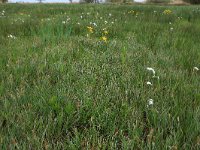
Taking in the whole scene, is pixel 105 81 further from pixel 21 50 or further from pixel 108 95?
pixel 21 50

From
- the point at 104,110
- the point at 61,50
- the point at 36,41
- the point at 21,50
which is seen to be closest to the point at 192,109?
the point at 104,110

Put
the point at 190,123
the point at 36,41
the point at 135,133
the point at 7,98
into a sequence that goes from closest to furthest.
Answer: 1. the point at 135,133
2. the point at 190,123
3. the point at 7,98
4. the point at 36,41

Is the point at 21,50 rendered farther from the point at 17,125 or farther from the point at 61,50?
the point at 17,125

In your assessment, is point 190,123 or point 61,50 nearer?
point 190,123

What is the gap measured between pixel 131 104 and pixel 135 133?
49 centimetres

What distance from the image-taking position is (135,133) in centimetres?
203

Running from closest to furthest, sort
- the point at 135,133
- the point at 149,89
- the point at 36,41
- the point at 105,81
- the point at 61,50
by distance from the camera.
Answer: the point at 135,133 → the point at 149,89 → the point at 105,81 → the point at 61,50 → the point at 36,41

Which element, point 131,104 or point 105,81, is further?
point 105,81

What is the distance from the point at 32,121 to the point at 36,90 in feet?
1.89

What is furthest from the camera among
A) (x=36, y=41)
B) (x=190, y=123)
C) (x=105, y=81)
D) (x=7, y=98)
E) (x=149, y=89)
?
(x=36, y=41)

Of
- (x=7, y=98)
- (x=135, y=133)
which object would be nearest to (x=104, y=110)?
(x=135, y=133)

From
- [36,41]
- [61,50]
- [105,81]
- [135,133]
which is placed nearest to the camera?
[135,133]

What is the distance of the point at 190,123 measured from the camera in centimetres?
218

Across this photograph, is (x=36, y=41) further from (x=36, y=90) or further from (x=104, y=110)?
(x=104, y=110)
